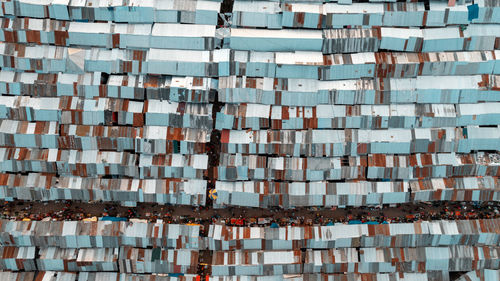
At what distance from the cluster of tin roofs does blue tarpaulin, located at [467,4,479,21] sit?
216mm

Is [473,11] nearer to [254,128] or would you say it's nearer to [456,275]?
[254,128]

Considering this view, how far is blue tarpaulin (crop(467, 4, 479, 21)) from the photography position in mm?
29172

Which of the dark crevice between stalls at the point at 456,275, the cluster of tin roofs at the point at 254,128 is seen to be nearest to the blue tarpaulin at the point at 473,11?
the cluster of tin roofs at the point at 254,128

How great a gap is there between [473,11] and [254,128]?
18533 mm

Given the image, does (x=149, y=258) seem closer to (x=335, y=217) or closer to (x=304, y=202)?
(x=304, y=202)

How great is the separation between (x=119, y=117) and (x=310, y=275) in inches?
739

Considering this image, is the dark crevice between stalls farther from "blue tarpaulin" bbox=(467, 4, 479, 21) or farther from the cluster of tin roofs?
"blue tarpaulin" bbox=(467, 4, 479, 21)

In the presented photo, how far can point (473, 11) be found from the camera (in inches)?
1151

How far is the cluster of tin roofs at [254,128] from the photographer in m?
29.3

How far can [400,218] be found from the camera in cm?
3077

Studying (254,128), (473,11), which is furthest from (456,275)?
(473,11)

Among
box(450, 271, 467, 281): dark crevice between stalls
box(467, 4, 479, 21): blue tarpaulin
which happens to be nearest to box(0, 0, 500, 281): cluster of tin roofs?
box(467, 4, 479, 21): blue tarpaulin

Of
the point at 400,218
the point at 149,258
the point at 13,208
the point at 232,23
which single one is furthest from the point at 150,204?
the point at 400,218

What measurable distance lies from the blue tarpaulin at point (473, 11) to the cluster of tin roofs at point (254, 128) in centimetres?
Result: 22
